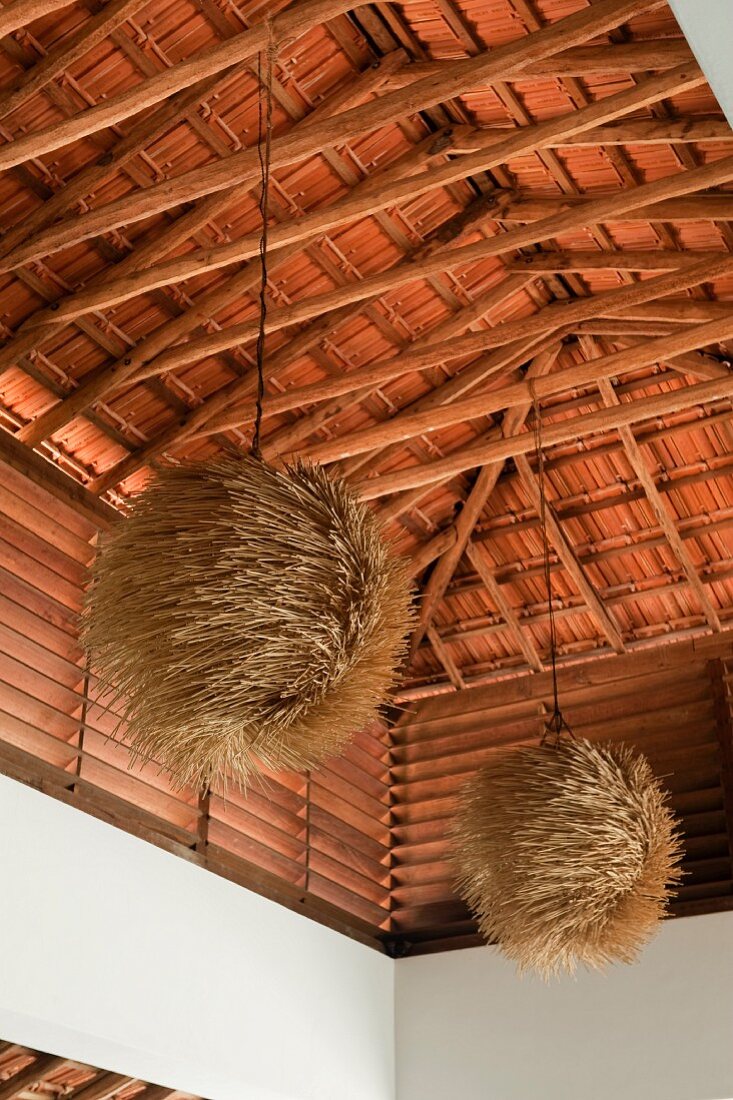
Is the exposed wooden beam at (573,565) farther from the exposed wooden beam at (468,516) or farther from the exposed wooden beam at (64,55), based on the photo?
the exposed wooden beam at (64,55)

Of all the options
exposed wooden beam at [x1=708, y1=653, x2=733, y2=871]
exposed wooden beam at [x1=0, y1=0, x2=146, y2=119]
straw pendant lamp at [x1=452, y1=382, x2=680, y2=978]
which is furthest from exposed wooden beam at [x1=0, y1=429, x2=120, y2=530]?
exposed wooden beam at [x1=708, y1=653, x2=733, y2=871]

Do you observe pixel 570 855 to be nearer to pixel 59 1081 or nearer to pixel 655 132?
pixel 655 132

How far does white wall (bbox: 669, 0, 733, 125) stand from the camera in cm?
166

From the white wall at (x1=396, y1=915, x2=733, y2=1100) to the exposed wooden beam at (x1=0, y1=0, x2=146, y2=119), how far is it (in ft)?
14.1

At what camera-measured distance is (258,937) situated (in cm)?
578

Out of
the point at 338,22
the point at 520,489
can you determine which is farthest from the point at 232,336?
the point at 520,489

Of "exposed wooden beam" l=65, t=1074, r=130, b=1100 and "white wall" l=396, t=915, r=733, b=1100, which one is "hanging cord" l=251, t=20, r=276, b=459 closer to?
"exposed wooden beam" l=65, t=1074, r=130, b=1100

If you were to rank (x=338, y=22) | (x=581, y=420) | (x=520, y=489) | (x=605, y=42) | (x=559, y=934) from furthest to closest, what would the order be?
(x=520, y=489), (x=581, y=420), (x=338, y=22), (x=605, y=42), (x=559, y=934)

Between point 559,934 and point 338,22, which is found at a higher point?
point 338,22

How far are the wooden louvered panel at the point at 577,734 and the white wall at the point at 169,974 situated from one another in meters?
0.60

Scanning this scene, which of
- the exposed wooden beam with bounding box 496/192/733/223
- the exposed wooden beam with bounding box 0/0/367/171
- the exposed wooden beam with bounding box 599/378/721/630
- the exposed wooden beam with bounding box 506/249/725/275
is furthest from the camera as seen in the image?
the exposed wooden beam with bounding box 599/378/721/630

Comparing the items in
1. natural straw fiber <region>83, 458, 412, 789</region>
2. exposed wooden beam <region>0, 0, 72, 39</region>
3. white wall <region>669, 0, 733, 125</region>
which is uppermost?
exposed wooden beam <region>0, 0, 72, 39</region>

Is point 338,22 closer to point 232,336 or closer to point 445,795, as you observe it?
point 232,336

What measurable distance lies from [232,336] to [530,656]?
2.82 meters
